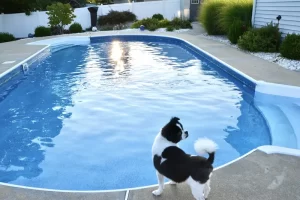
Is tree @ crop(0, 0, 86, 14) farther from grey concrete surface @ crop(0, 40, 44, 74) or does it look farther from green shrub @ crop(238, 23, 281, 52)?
green shrub @ crop(238, 23, 281, 52)

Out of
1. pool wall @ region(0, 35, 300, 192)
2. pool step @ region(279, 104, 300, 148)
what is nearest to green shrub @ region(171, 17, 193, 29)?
pool wall @ region(0, 35, 300, 192)

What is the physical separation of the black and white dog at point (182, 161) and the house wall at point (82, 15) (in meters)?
17.9

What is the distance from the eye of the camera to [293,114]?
5969mm

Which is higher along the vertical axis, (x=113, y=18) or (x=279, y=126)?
(x=113, y=18)

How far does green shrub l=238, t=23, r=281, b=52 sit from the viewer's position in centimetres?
1017

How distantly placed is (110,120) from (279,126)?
323 cm

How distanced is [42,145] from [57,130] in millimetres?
581

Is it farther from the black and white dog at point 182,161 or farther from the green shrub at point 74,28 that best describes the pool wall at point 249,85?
the green shrub at point 74,28

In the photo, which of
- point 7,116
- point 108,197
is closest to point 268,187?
point 108,197

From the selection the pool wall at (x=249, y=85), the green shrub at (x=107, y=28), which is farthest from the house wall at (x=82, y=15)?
the pool wall at (x=249, y=85)

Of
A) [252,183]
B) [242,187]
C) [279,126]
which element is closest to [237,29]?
[279,126]

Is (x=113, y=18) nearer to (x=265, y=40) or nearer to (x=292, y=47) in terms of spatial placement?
(x=265, y=40)

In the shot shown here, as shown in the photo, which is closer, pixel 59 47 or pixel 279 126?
pixel 279 126

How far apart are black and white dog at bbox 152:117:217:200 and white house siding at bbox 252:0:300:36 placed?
8541 millimetres
